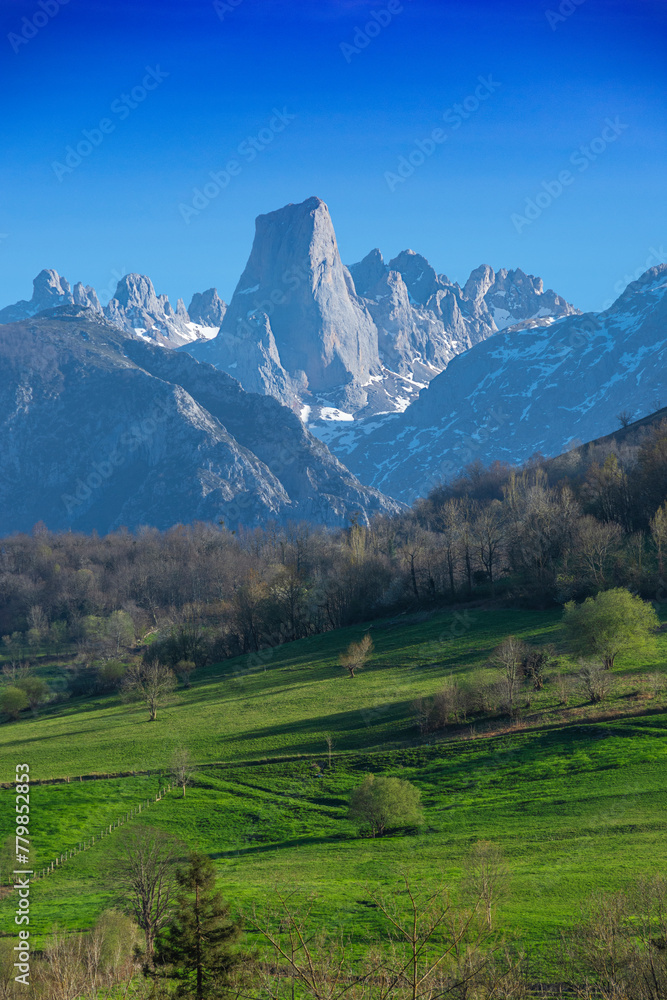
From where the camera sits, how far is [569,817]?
49.8 meters

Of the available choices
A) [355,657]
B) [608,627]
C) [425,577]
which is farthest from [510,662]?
[425,577]

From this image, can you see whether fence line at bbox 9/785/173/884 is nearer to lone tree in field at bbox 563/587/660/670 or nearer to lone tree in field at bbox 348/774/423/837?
lone tree in field at bbox 348/774/423/837

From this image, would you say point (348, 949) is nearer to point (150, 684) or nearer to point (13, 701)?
point (150, 684)

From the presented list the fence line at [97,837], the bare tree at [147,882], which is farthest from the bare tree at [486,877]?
the fence line at [97,837]

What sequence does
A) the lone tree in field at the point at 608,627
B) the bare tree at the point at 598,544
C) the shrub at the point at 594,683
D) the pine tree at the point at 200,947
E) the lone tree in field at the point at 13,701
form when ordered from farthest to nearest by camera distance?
the lone tree in field at the point at 13,701 < the bare tree at the point at 598,544 < the lone tree in field at the point at 608,627 < the shrub at the point at 594,683 < the pine tree at the point at 200,947

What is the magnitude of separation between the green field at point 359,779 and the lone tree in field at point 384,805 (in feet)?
4.35

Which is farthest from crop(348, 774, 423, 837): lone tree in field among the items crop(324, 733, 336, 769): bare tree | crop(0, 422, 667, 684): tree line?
crop(0, 422, 667, 684): tree line

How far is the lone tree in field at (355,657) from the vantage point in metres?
92.4

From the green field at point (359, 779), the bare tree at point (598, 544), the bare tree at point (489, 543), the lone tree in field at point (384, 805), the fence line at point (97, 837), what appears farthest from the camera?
the bare tree at point (489, 543)

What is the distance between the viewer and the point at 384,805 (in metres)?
53.3

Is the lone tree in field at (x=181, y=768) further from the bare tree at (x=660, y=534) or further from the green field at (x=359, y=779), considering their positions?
the bare tree at (x=660, y=534)

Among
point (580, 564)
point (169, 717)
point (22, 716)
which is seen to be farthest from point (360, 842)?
point (22, 716)

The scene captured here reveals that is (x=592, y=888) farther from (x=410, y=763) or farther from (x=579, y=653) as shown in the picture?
(x=579, y=653)

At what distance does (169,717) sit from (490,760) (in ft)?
139
